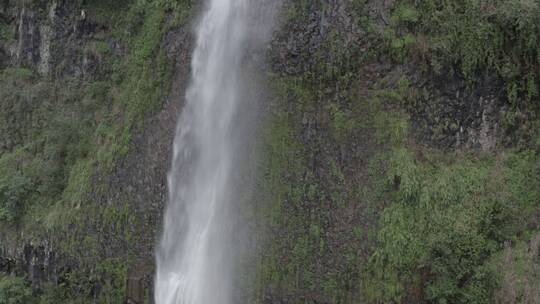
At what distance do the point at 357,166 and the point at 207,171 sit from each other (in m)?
3.49

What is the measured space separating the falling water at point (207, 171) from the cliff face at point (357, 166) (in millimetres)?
450

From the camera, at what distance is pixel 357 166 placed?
10.3 m

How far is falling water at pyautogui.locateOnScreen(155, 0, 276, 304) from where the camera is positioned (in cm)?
1140

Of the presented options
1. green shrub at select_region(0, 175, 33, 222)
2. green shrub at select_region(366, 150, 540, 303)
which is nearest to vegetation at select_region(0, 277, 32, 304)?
green shrub at select_region(0, 175, 33, 222)

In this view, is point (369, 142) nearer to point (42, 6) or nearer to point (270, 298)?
point (270, 298)

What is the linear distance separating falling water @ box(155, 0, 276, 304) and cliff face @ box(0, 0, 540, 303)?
0.45 meters

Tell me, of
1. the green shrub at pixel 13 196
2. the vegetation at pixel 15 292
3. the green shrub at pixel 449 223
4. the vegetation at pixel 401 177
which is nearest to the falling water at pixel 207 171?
the vegetation at pixel 401 177

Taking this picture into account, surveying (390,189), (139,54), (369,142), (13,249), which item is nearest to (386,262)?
(390,189)

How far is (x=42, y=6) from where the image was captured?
54.9 ft

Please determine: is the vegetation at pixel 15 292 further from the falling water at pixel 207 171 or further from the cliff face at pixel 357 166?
the falling water at pixel 207 171

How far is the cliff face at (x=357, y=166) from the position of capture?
930cm

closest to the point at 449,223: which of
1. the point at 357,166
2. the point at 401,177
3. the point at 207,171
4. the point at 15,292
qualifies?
the point at 401,177

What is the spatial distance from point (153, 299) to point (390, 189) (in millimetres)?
5883

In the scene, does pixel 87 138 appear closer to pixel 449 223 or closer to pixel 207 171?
pixel 207 171
